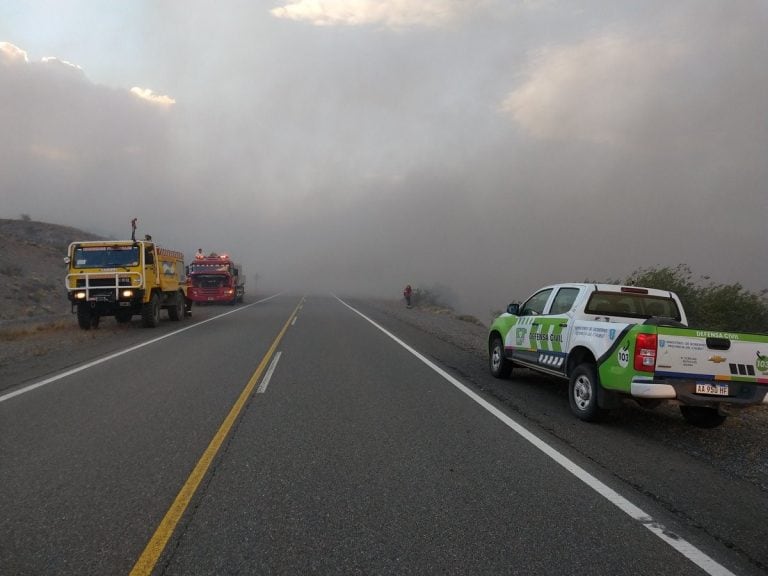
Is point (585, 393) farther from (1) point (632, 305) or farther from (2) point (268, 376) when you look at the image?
(2) point (268, 376)

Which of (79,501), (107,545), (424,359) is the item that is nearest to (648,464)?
(107,545)

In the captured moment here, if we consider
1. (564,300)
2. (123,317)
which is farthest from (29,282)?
(564,300)

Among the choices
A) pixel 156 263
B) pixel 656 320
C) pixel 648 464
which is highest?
pixel 156 263

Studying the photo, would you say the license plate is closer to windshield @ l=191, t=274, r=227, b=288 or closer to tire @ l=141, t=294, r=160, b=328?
tire @ l=141, t=294, r=160, b=328

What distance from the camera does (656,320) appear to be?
6.50m

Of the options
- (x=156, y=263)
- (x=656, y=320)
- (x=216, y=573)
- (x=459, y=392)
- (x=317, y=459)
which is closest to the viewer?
(x=216, y=573)

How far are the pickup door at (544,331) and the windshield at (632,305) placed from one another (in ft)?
1.12

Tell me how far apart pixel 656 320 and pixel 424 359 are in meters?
5.80

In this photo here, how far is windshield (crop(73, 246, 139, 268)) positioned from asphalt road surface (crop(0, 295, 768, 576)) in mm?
9778

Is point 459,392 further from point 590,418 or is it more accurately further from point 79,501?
point 79,501

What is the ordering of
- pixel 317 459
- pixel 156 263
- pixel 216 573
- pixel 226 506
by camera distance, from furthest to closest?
1. pixel 156 263
2. pixel 317 459
3. pixel 226 506
4. pixel 216 573

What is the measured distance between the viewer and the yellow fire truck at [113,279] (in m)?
16.5

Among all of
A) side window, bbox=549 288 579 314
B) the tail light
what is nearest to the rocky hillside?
side window, bbox=549 288 579 314

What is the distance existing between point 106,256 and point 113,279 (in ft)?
3.42
